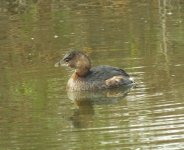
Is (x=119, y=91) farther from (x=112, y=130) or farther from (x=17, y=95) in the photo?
(x=112, y=130)

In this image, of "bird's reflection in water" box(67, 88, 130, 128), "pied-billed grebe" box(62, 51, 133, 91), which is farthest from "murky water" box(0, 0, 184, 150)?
"pied-billed grebe" box(62, 51, 133, 91)

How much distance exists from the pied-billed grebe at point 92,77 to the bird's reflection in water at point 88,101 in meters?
0.13

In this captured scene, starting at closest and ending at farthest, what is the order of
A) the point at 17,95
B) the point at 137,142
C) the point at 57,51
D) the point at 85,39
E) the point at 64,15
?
1. the point at 137,142
2. the point at 17,95
3. the point at 57,51
4. the point at 85,39
5. the point at 64,15

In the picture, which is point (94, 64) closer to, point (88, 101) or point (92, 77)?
point (92, 77)

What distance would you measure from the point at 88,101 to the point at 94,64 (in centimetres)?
270

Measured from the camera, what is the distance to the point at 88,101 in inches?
533

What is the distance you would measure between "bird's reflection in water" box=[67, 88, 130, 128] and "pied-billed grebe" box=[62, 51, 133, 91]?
0.42ft

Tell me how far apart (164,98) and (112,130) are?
1959mm

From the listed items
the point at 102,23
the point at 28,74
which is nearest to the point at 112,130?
the point at 28,74

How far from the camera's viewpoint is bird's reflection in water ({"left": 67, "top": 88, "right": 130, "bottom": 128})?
12.0 meters

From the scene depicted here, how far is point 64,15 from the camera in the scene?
2212 cm

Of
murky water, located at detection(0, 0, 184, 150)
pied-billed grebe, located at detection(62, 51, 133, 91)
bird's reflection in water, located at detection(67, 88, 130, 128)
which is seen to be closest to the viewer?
murky water, located at detection(0, 0, 184, 150)

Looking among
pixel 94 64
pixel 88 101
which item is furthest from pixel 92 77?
pixel 94 64

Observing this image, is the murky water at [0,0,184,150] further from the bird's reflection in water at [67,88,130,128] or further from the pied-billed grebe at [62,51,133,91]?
the pied-billed grebe at [62,51,133,91]
